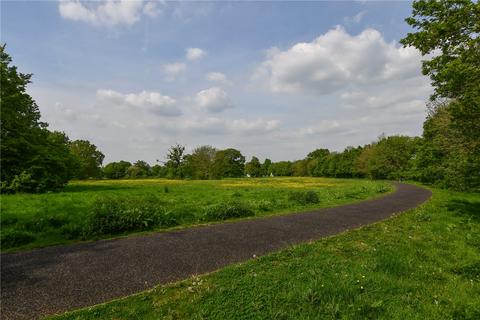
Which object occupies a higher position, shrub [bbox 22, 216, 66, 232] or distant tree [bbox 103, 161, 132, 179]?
distant tree [bbox 103, 161, 132, 179]

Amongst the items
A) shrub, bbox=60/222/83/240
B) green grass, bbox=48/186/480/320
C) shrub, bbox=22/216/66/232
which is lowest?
green grass, bbox=48/186/480/320

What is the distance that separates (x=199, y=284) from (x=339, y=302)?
2869mm

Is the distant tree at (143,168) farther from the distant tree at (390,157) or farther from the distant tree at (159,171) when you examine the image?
the distant tree at (390,157)

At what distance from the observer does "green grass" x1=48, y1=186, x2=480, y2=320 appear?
4840 millimetres

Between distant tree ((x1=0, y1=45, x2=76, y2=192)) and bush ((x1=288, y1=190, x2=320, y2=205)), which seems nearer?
bush ((x1=288, y1=190, x2=320, y2=205))

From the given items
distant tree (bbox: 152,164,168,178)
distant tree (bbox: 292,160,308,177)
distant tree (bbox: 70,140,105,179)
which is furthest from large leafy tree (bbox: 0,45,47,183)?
distant tree (bbox: 292,160,308,177)

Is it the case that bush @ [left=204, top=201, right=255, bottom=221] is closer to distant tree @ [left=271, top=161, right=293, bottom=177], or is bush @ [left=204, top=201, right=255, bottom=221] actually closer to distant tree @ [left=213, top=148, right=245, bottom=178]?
distant tree @ [left=213, top=148, right=245, bottom=178]

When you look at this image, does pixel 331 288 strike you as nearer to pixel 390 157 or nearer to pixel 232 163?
pixel 390 157

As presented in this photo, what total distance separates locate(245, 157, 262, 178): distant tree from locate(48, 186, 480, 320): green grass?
133597 mm

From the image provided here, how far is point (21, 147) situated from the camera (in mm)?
26438

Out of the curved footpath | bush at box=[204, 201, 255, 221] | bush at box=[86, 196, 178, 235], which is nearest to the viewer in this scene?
the curved footpath

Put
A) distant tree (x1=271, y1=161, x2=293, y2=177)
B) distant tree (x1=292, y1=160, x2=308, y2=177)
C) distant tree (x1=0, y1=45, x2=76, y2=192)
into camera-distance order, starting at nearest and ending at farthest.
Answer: distant tree (x1=0, y1=45, x2=76, y2=192)
distant tree (x1=292, y1=160, x2=308, y2=177)
distant tree (x1=271, y1=161, x2=293, y2=177)

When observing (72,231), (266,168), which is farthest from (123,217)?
(266,168)

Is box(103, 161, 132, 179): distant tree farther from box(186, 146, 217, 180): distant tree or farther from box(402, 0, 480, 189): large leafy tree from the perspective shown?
box(402, 0, 480, 189): large leafy tree
